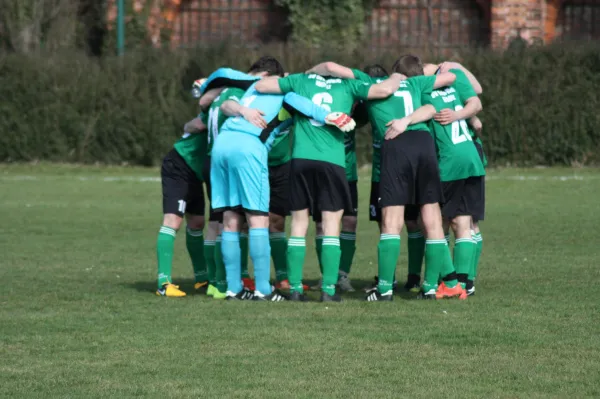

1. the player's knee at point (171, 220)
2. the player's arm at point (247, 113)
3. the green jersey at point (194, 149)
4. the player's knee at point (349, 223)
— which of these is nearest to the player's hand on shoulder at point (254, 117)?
the player's arm at point (247, 113)

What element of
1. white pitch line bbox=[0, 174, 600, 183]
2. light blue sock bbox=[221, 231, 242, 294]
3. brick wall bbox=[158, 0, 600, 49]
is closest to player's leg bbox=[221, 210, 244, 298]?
light blue sock bbox=[221, 231, 242, 294]

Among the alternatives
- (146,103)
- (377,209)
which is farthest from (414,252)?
(146,103)

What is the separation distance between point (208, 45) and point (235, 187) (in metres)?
17.0

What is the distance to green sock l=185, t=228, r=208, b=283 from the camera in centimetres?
1096

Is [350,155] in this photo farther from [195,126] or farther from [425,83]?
[195,126]

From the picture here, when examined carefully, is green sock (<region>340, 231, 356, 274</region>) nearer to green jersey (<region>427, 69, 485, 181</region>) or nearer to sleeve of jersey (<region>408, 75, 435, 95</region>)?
green jersey (<region>427, 69, 485, 181</region>)

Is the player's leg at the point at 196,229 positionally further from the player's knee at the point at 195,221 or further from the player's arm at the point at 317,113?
the player's arm at the point at 317,113

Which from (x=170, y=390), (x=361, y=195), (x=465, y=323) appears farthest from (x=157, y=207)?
(x=170, y=390)

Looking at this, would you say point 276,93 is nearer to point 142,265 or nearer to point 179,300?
point 179,300

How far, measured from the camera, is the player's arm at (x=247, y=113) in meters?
9.89

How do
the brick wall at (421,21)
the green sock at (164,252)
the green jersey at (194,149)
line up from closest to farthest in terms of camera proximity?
the green sock at (164,252)
the green jersey at (194,149)
the brick wall at (421,21)

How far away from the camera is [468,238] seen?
10203 millimetres

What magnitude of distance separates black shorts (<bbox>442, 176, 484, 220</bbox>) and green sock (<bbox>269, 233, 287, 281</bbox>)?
1.59 m

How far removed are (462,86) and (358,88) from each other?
1031mm
